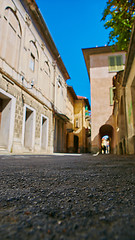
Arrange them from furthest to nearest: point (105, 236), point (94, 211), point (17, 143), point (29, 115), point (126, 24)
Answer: point (29, 115)
point (17, 143)
point (126, 24)
point (94, 211)
point (105, 236)

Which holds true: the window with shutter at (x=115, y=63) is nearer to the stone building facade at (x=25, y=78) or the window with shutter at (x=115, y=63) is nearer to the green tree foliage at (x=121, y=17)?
the stone building facade at (x=25, y=78)

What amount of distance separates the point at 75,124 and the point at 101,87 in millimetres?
9433

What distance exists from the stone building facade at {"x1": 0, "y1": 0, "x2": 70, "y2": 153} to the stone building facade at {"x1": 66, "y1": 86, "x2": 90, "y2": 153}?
24.0 feet

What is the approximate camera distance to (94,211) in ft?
1.48

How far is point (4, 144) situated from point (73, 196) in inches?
291

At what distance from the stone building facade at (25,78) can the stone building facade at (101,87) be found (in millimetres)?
3505

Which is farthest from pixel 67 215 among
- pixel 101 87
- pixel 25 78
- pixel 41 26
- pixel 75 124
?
pixel 75 124

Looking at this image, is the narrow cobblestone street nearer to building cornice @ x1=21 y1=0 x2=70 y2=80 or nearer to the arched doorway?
building cornice @ x1=21 y1=0 x2=70 y2=80

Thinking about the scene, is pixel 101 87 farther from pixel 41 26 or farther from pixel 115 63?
pixel 41 26

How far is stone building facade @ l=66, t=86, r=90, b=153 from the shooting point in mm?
21559

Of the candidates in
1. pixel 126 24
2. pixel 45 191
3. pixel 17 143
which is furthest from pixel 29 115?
pixel 45 191

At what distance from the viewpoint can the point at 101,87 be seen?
1523 centimetres

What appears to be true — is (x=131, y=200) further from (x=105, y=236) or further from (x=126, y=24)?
(x=126, y=24)

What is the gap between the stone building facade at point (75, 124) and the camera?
21.6 meters
